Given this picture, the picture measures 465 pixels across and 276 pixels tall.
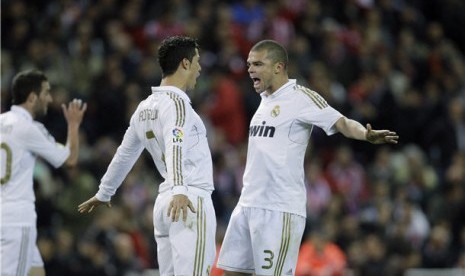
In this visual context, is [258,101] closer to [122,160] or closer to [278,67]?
[278,67]

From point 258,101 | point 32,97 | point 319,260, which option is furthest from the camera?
point 258,101

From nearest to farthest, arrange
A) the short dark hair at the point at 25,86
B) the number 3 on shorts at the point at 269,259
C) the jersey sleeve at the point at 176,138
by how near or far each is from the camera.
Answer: the jersey sleeve at the point at 176,138
the number 3 on shorts at the point at 269,259
the short dark hair at the point at 25,86

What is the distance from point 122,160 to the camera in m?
9.21

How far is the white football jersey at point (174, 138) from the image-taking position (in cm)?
836

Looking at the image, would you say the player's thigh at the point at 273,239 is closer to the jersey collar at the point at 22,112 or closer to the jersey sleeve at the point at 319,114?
the jersey sleeve at the point at 319,114

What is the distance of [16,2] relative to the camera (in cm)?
1767

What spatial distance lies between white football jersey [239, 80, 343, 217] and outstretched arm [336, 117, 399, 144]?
0.29 metres

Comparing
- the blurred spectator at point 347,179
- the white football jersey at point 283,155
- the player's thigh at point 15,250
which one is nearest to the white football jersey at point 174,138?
the white football jersey at point 283,155

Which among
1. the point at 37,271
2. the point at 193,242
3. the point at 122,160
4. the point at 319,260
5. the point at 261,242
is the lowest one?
the point at 319,260

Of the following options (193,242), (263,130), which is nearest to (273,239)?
(263,130)

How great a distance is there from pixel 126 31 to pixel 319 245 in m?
5.29

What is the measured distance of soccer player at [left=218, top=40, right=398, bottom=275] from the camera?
9.29 meters

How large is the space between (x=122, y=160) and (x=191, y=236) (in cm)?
109

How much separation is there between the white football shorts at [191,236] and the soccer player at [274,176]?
0.77m
